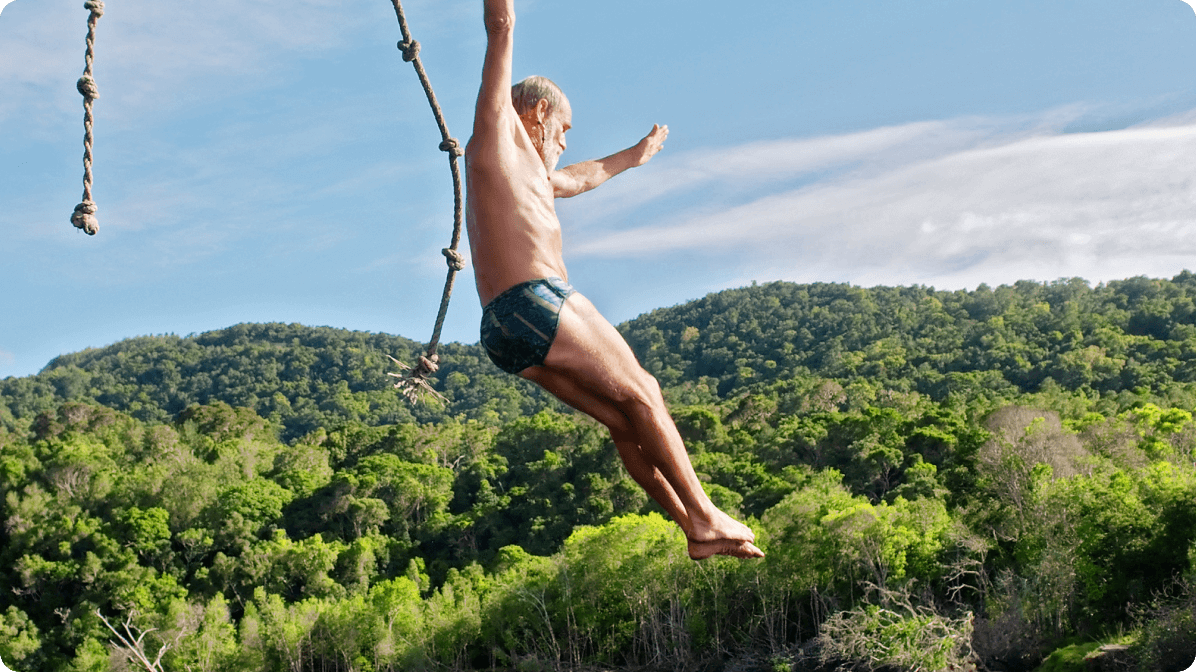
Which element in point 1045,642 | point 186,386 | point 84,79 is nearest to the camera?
point 84,79

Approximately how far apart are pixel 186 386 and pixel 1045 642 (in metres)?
60.6

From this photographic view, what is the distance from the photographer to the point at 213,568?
40531 millimetres

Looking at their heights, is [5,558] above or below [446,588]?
above

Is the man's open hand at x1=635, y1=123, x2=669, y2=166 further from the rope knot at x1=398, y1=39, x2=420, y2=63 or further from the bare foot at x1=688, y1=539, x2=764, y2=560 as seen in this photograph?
the bare foot at x1=688, y1=539, x2=764, y2=560

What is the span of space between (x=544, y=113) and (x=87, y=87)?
1603 millimetres

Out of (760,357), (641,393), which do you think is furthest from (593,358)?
(760,357)

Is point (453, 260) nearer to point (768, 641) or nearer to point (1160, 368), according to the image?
point (768, 641)

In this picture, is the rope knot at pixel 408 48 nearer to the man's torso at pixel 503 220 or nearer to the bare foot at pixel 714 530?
the man's torso at pixel 503 220

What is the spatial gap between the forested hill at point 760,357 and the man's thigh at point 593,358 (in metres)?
52.3

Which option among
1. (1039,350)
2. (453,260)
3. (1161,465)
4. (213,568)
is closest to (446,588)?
(213,568)

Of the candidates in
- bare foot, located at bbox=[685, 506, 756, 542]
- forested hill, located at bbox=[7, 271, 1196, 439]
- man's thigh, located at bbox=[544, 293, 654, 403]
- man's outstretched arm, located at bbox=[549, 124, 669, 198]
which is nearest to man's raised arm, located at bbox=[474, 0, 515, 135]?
man's outstretched arm, located at bbox=[549, 124, 669, 198]

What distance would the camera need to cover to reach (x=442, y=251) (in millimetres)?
4145

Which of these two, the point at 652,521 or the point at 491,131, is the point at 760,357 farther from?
the point at 491,131

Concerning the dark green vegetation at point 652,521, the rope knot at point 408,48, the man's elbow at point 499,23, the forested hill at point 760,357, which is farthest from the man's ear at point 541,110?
the forested hill at point 760,357
